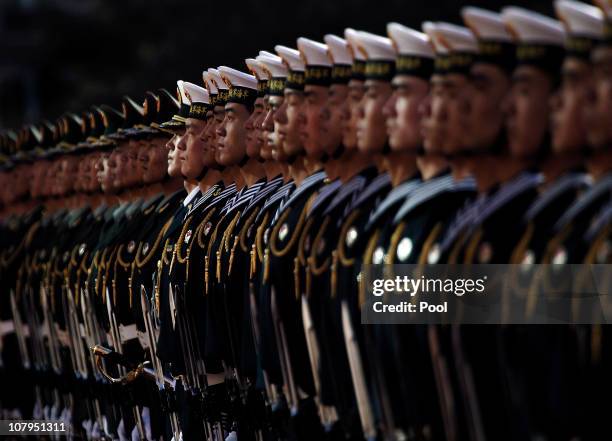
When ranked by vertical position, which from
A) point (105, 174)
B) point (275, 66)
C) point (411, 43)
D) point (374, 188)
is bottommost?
point (105, 174)

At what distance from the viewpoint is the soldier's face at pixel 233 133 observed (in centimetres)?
690

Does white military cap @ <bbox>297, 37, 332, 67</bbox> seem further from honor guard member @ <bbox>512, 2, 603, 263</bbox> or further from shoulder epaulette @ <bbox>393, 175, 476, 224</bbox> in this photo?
honor guard member @ <bbox>512, 2, 603, 263</bbox>

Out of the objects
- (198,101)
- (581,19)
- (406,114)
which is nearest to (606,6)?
(581,19)

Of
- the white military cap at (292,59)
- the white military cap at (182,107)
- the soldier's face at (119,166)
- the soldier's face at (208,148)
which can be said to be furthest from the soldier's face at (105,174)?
the white military cap at (292,59)

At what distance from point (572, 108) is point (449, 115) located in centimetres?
57

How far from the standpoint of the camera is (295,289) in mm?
5992

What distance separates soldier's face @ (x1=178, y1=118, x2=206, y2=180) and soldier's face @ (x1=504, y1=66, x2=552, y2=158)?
295cm

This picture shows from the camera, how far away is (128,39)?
23.3 metres

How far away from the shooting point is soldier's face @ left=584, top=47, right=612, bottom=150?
4.23 metres

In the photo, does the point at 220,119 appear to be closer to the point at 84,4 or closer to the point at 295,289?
the point at 295,289

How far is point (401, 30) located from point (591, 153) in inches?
44.3

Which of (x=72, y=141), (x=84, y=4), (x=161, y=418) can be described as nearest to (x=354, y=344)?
(x=161, y=418)

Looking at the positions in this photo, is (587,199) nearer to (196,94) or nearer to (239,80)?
(239,80)

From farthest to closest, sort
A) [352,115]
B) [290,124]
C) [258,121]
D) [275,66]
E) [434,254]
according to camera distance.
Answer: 1. [258,121]
2. [275,66]
3. [290,124]
4. [352,115]
5. [434,254]
